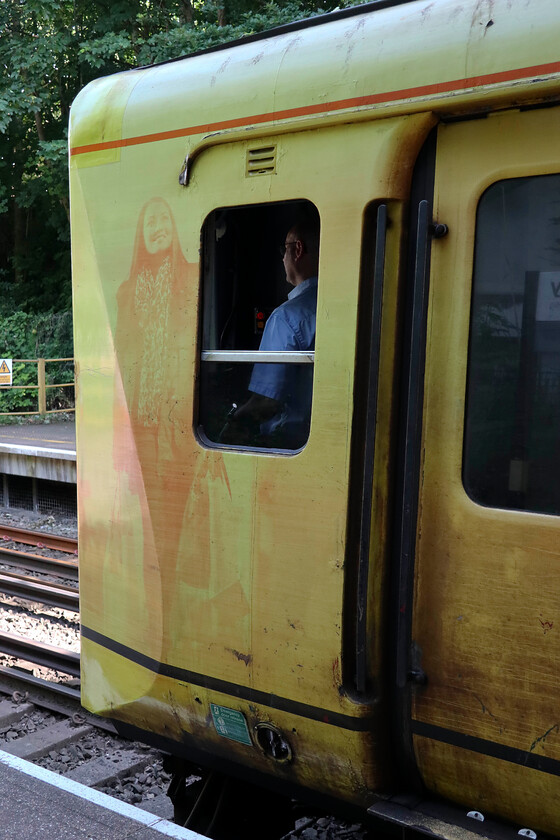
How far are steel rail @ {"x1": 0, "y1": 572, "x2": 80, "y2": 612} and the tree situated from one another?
10962mm

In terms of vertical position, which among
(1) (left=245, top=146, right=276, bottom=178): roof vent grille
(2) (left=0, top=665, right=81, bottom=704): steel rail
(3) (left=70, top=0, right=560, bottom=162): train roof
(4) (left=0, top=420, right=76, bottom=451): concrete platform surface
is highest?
(3) (left=70, top=0, right=560, bottom=162): train roof

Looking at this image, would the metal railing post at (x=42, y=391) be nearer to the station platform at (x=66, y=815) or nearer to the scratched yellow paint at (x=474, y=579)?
the station platform at (x=66, y=815)

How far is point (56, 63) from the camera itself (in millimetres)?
20031

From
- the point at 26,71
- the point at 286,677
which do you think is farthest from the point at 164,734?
the point at 26,71

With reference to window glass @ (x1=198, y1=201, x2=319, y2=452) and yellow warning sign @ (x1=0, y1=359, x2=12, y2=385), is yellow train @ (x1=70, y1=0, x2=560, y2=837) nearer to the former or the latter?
window glass @ (x1=198, y1=201, x2=319, y2=452)

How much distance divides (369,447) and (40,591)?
5.70 meters

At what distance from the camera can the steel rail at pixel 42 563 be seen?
814 centimetres

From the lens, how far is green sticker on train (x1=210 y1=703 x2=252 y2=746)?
2819 mm

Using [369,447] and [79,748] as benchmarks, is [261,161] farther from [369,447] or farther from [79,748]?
[79,748]

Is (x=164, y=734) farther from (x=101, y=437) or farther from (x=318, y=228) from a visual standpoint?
(x=318, y=228)

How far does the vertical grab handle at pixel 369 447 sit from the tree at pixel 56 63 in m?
13.2

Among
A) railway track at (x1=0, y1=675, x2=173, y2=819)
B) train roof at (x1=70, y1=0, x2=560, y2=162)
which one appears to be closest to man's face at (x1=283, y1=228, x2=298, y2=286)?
train roof at (x1=70, y1=0, x2=560, y2=162)

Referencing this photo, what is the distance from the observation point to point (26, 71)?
19.0m

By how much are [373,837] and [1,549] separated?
22.9ft
